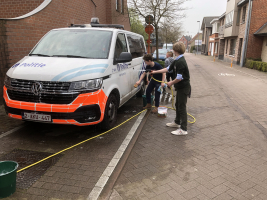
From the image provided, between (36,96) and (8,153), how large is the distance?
1.09m

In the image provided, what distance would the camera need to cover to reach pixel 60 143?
14.4ft

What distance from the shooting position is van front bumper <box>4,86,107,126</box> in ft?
13.1

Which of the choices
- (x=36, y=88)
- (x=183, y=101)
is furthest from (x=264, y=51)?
(x=36, y=88)

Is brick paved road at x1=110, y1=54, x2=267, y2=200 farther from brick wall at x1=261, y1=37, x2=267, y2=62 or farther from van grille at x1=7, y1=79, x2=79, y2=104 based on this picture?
brick wall at x1=261, y1=37, x2=267, y2=62

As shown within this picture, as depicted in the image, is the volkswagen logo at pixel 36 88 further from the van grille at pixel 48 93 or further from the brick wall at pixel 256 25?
the brick wall at pixel 256 25

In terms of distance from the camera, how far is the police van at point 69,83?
397 cm

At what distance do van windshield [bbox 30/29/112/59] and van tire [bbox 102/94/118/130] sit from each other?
3.00 feet

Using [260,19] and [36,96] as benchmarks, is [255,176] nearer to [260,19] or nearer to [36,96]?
[36,96]

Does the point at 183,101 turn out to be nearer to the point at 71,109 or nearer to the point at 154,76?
the point at 154,76


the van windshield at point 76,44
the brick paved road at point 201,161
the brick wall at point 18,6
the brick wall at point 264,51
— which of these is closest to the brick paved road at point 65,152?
the brick paved road at point 201,161

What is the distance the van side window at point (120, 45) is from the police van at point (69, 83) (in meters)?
0.07

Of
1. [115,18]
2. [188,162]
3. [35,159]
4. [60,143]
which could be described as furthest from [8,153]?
[115,18]

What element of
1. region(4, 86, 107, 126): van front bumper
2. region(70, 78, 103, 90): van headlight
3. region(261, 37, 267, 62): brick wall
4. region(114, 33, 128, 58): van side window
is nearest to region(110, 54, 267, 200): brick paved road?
region(4, 86, 107, 126): van front bumper

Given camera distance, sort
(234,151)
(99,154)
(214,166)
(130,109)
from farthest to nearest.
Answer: (130,109) < (234,151) < (99,154) < (214,166)
